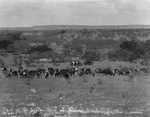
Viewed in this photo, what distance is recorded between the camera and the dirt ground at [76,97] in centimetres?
1292

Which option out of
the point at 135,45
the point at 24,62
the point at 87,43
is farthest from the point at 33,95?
the point at 87,43

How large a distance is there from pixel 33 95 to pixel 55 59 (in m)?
18.9

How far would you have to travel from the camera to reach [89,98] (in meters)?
15.8

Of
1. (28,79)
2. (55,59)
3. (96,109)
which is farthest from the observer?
(55,59)

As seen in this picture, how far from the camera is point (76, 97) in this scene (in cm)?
1597

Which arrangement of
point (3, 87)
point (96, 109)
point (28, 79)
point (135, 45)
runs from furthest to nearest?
1. point (135, 45)
2. point (28, 79)
3. point (3, 87)
4. point (96, 109)

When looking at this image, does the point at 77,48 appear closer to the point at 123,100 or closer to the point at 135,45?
the point at 135,45

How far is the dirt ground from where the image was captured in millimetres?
12922

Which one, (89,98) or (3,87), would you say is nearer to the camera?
(89,98)

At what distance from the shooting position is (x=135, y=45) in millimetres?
43156

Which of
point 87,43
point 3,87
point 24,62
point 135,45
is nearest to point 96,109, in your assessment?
point 3,87

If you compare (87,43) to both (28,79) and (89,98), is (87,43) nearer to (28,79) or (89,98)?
(28,79)

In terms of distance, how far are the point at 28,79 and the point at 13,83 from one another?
1574 mm

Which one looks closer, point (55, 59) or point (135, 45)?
point (55, 59)
